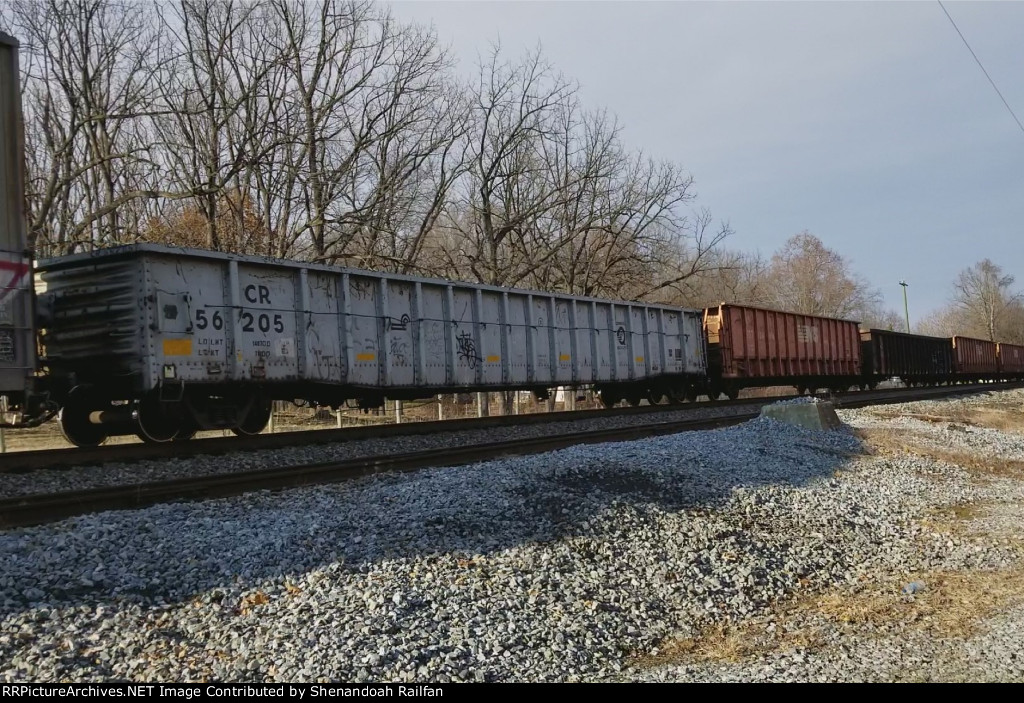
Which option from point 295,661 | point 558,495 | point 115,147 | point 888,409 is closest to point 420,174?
point 115,147

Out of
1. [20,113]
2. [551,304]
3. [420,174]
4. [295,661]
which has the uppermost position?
[420,174]

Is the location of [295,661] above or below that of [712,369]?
below

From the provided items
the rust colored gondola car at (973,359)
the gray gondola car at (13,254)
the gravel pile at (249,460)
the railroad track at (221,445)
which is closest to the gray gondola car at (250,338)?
the railroad track at (221,445)

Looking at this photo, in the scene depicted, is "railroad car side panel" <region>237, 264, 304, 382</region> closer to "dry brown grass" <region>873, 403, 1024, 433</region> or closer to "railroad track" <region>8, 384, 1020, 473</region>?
"railroad track" <region>8, 384, 1020, 473</region>

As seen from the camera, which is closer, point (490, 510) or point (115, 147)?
point (490, 510)

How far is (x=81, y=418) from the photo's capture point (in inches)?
420

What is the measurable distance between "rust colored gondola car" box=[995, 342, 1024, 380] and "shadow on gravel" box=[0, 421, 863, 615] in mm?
54370

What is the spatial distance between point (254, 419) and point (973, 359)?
47.3 metres

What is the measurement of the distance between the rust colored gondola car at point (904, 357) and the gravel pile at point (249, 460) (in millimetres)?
22255

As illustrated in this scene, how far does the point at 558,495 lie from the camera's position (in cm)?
690

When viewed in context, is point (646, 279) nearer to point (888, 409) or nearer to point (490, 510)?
point (888, 409)

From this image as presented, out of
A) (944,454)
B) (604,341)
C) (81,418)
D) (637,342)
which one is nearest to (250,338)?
(81,418)
